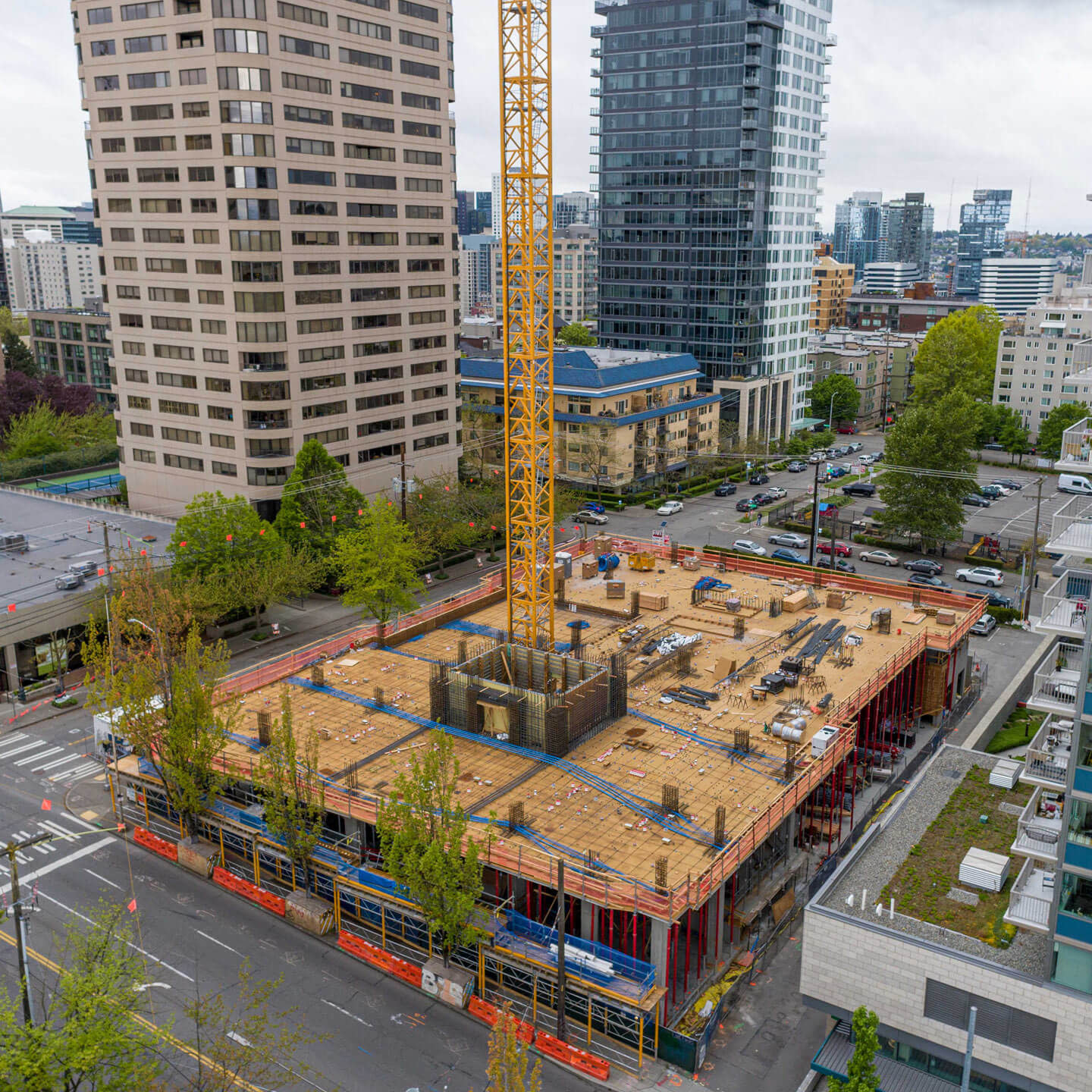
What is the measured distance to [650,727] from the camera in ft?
162

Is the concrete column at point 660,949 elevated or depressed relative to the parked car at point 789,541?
elevated

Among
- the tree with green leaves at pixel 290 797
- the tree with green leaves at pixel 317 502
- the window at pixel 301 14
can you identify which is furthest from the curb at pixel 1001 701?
the window at pixel 301 14

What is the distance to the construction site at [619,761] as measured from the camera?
120 ft

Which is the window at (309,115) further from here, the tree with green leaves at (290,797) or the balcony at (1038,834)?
the balcony at (1038,834)

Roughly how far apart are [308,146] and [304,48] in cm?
740

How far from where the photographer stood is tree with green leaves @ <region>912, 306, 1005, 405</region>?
133 m

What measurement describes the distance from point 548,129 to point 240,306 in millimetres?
41495

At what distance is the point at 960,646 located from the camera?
62.5 metres

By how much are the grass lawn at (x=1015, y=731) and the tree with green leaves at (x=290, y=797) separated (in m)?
36.8

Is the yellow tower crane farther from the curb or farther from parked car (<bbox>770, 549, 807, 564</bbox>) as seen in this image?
parked car (<bbox>770, 549, 807, 564</bbox>)

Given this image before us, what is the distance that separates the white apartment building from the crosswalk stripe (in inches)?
5042

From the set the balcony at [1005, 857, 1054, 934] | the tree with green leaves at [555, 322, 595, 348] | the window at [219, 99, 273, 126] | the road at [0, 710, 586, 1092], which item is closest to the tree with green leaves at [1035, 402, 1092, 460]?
the tree with green leaves at [555, 322, 595, 348]

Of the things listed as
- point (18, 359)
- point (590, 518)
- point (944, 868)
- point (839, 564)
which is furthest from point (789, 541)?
point (18, 359)

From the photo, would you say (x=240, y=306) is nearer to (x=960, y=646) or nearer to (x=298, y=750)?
(x=298, y=750)
